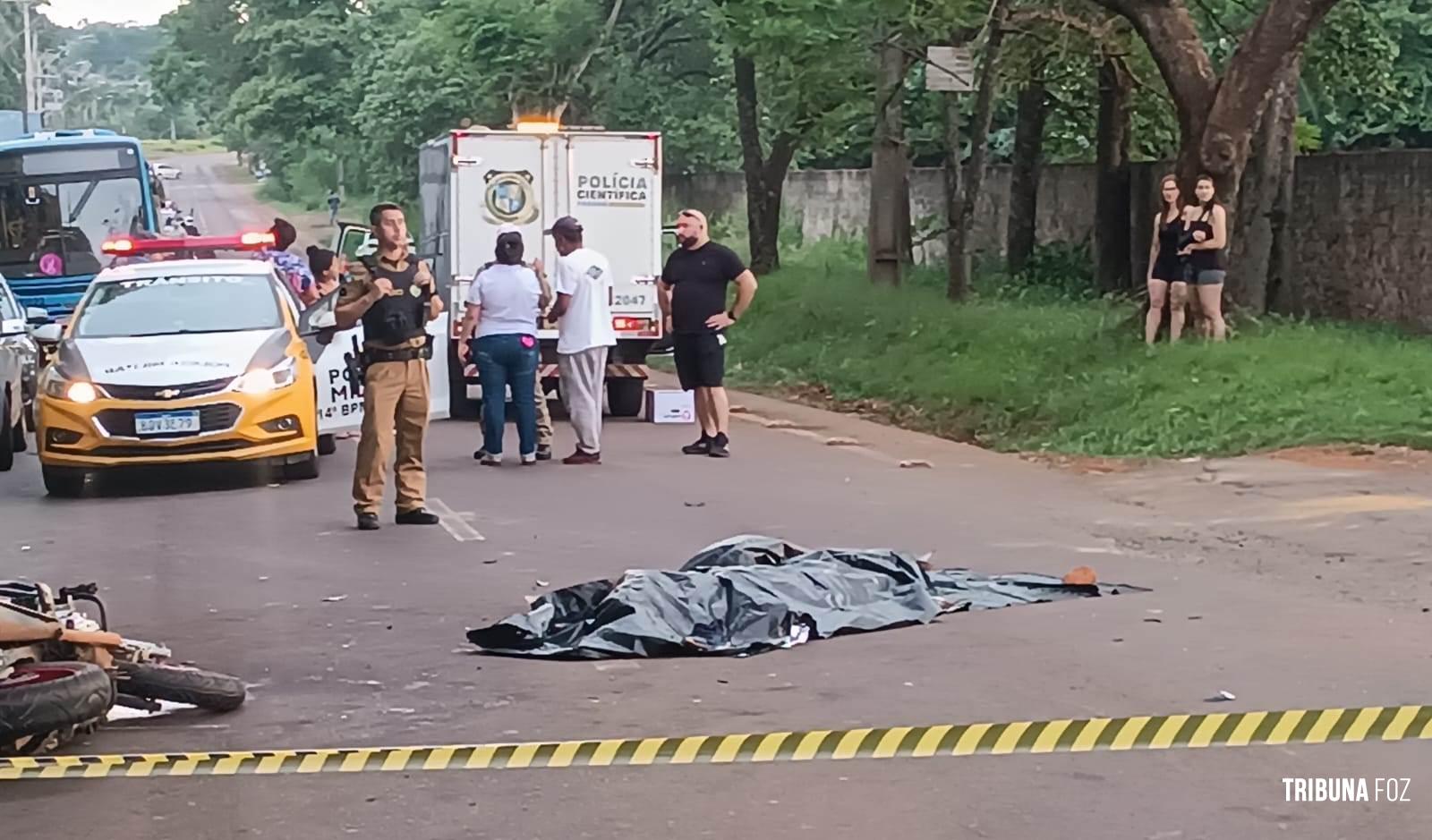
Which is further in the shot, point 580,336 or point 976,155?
point 976,155

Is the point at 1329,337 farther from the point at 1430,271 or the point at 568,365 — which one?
the point at 568,365

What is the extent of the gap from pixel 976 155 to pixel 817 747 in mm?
19627

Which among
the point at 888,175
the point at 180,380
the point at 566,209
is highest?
the point at 888,175

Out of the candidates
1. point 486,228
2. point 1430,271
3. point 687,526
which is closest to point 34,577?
point 687,526

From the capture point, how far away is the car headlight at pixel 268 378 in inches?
553

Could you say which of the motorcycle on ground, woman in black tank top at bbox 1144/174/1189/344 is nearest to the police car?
the motorcycle on ground

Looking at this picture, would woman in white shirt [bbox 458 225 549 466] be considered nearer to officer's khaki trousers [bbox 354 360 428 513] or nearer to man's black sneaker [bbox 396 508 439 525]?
officer's khaki trousers [bbox 354 360 428 513]

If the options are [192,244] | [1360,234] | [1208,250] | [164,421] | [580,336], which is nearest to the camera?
[164,421]

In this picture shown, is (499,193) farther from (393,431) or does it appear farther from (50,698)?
(50,698)

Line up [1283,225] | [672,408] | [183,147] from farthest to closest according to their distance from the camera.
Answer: [183,147]
[1283,225]
[672,408]

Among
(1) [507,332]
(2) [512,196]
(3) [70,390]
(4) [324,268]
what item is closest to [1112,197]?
(2) [512,196]

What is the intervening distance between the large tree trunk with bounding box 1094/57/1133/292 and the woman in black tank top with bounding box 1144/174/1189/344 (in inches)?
357

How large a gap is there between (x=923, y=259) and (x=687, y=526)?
25.9 meters

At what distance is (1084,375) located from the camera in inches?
726
